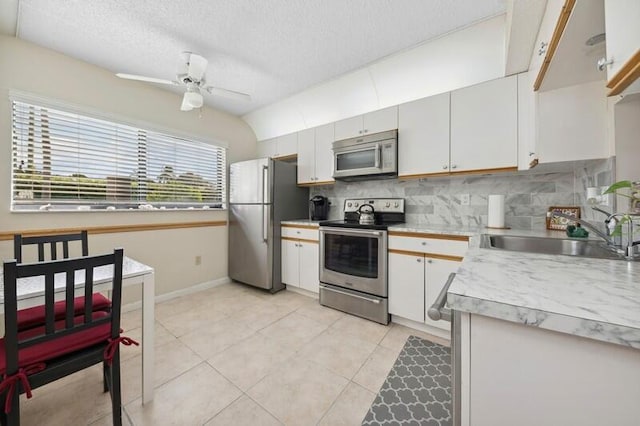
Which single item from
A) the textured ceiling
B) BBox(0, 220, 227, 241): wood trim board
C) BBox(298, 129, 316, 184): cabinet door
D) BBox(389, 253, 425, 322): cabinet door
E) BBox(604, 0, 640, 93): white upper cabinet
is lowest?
BBox(389, 253, 425, 322): cabinet door

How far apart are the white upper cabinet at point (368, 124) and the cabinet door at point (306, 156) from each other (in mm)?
387

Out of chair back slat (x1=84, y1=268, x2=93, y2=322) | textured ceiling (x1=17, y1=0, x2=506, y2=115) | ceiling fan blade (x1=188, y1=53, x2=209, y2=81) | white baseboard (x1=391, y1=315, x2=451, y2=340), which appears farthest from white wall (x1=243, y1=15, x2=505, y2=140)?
chair back slat (x1=84, y1=268, x2=93, y2=322)

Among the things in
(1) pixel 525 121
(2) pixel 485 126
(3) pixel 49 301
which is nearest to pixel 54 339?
(3) pixel 49 301

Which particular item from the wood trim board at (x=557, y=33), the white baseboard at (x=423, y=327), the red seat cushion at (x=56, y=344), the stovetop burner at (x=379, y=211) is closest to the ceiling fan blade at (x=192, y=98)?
the stovetop burner at (x=379, y=211)

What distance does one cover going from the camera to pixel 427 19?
188cm

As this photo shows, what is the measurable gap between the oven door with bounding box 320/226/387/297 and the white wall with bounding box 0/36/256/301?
1678 mm

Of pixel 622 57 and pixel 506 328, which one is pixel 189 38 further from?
pixel 506 328

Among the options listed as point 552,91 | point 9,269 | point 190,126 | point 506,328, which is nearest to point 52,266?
point 9,269

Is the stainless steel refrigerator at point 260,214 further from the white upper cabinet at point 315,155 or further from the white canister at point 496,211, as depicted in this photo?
the white canister at point 496,211

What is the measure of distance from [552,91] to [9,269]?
2851mm

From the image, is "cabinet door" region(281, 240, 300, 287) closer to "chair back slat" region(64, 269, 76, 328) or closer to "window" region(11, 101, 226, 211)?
"window" region(11, 101, 226, 211)

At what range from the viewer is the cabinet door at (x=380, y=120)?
254 centimetres

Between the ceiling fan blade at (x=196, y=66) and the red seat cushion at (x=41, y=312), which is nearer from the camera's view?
the red seat cushion at (x=41, y=312)

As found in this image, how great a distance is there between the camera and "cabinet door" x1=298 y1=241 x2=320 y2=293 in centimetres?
285
